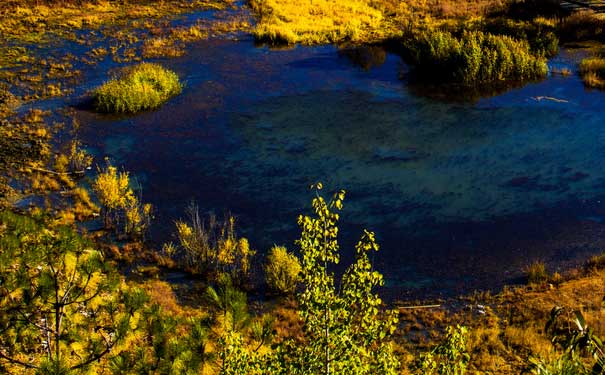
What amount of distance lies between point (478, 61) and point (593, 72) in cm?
529

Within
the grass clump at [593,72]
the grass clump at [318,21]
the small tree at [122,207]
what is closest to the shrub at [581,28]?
the grass clump at [593,72]

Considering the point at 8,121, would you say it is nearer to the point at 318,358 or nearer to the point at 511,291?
the point at 511,291

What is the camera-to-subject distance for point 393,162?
20.6m

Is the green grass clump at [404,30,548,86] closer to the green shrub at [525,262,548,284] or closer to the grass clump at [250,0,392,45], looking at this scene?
A: the grass clump at [250,0,392,45]

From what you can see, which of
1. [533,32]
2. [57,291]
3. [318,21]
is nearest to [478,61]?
[533,32]

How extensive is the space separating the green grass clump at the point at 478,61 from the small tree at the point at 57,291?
23.1 metres

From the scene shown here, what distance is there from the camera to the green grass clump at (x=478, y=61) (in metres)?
27.5

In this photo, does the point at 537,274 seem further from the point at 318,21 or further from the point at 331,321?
the point at 318,21

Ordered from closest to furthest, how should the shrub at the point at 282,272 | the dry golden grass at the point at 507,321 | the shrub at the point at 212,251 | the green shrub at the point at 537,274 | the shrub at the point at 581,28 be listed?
1. the dry golden grass at the point at 507,321
2. the shrub at the point at 282,272
3. the green shrub at the point at 537,274
4. the shrub at the point at 212,251
5. the shrub at the point at 581,28

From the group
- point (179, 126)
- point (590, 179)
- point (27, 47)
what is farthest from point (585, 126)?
point (27, 47)

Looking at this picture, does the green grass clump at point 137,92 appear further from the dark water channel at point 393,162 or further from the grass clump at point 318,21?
the grass clump at point 318,21

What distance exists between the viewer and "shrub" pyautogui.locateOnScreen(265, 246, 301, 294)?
578 inches

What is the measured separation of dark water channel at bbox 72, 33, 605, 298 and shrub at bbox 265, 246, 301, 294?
161 cm

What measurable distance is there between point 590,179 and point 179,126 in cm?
1471
